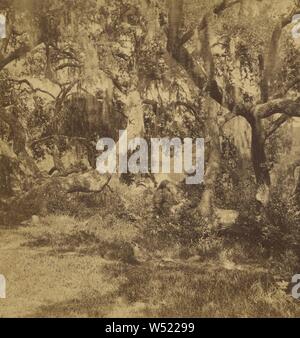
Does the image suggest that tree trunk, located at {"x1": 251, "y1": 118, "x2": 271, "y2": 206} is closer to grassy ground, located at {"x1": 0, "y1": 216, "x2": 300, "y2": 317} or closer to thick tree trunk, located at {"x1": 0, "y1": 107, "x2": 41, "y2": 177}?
grassy ground, located at {"x1": 0, "y1": 216, "x2": 300, "y2": 317}

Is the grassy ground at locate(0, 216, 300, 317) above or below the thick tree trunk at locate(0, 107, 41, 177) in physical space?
below

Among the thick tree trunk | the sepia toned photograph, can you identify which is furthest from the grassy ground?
the thick tree trunk

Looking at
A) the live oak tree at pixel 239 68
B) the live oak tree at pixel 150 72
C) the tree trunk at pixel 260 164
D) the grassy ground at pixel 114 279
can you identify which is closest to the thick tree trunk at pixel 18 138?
the live oak tree at pixel 150 72

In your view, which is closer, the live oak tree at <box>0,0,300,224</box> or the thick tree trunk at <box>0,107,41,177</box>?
the live oak tree at <box>0,0,300,224</box>

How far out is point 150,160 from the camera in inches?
138

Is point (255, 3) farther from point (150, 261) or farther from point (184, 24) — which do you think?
point (150, 261)

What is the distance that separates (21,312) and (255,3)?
114 inches

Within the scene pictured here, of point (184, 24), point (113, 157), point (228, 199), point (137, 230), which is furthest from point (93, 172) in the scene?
point (184, 24)

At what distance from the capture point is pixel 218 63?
11.4 feet

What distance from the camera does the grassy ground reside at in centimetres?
342

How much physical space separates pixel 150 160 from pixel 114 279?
3.07ft

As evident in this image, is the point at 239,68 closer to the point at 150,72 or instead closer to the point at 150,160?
the point at 150,72

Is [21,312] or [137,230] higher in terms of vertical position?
[137,230]
